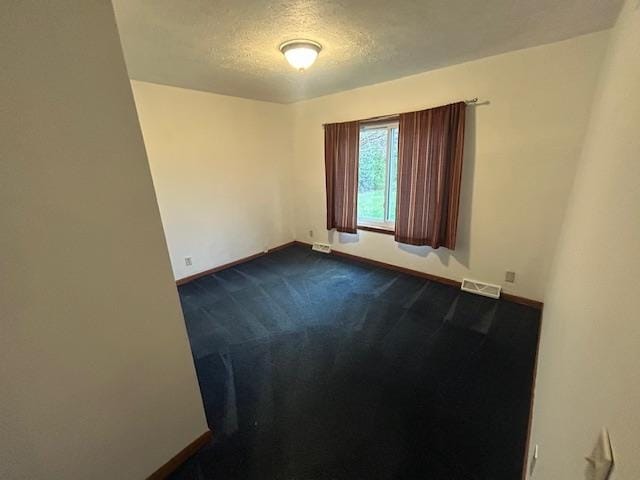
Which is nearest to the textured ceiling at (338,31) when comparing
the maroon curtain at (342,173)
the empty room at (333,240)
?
the empty room at (333,240)

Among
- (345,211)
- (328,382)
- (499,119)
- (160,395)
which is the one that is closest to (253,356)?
(328,382)

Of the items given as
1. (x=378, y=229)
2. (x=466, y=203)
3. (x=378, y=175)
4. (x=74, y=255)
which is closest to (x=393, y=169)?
(x=378, y=175)

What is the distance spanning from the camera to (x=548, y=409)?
3.50 ft

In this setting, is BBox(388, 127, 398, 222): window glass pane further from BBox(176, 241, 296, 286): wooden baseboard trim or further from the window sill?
BBox(176, 241, 296, 286): wooden baseboard trim

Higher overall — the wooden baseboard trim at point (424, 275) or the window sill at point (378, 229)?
the window sill at point (378, 229)

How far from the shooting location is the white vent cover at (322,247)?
411 cm

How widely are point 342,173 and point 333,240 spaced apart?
3.43ft

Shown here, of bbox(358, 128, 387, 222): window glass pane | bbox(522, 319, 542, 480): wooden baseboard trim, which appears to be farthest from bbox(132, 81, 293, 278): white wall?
bbox(522, 319, 542, 480): wooden baseboard trim

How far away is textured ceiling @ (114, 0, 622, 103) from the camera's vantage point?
149cm

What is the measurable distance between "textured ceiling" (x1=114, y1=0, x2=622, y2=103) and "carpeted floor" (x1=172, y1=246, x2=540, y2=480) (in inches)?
87.3

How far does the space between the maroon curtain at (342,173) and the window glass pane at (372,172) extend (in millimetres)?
155

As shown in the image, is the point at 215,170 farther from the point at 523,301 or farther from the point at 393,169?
the point at 523,301

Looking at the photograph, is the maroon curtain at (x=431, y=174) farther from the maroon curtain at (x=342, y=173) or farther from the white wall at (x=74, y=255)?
the white wall at (x=74, y=255)

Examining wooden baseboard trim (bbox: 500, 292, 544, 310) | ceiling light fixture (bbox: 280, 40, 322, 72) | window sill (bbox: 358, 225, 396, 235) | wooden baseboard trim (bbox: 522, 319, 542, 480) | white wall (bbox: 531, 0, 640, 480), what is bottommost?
wooden baseboard trim (bbox: 522, 319, 542, 480)
